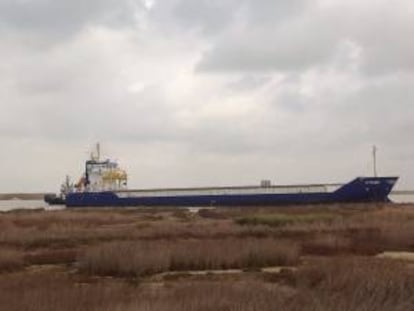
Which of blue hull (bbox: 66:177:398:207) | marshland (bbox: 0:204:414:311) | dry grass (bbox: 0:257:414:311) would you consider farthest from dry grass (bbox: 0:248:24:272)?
blue hull (bbox: 66:177:398:207)

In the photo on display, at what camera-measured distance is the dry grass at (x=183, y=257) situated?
80.0 feet

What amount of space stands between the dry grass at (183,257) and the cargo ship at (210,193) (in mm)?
72822

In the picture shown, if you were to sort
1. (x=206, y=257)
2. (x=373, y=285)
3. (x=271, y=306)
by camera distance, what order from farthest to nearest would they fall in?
(x=206, y=257), (x=373, y=285), (x=271, y=306)

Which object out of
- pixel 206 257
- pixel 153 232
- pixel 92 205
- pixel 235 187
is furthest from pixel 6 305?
pixel 92 205

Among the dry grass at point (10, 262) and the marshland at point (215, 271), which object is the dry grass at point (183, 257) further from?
the dry grass at point (10, 262)

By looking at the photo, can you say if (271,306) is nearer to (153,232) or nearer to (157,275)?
(157,275)

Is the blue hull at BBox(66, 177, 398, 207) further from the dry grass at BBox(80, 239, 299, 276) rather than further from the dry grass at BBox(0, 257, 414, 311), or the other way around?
the dry grass at BBox(0, 257, 414, 311)

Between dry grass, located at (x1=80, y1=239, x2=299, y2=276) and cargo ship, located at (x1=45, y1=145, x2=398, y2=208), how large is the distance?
2867 inches

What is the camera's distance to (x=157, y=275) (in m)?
24.4

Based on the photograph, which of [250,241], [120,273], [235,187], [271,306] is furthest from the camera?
[235,187]

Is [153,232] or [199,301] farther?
[153,232]

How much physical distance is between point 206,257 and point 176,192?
8894 cm

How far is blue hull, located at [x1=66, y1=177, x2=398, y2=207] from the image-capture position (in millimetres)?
100312

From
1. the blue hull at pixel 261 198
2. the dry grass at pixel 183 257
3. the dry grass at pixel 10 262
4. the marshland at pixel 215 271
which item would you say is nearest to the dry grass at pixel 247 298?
the marshland at pixel 215 271
